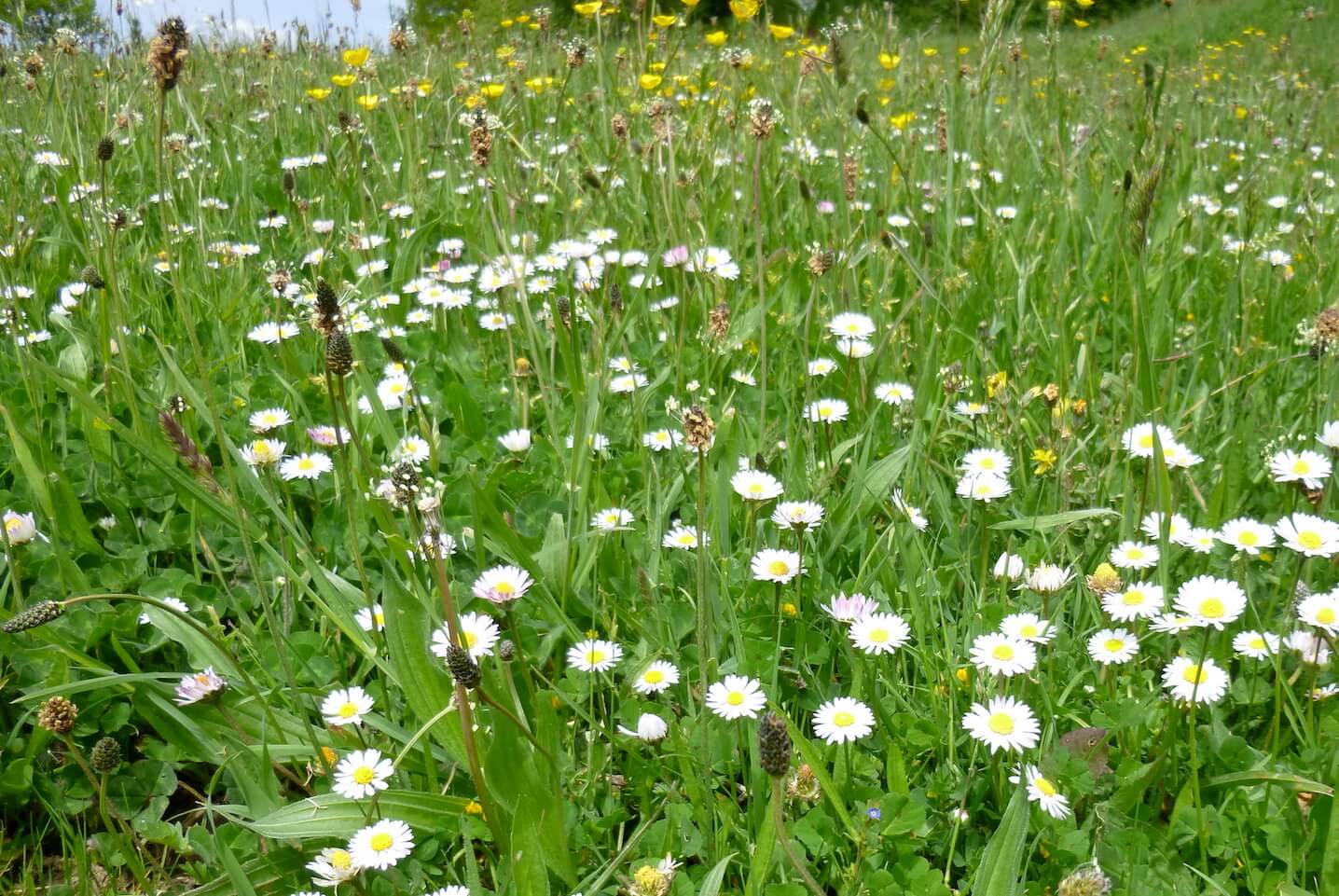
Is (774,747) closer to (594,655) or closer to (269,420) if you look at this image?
(594,655)

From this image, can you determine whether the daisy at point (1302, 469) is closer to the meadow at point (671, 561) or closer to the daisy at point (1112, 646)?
the meadow at point (671, 561)

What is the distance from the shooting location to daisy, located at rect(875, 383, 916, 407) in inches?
74.6

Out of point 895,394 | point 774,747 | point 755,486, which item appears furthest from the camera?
point 895,394

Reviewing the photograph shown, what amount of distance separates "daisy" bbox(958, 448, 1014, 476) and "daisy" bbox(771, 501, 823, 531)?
1.10ft

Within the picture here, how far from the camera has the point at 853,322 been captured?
203 centimetres

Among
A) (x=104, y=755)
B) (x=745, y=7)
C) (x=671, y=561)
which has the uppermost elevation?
(x=745, y=7)

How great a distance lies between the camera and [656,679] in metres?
1.27

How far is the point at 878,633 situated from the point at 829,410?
668 millimetres

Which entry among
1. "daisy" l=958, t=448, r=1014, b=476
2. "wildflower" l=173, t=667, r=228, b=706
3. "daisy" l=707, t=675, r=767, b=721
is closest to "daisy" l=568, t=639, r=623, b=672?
"daisy" l=707, t=675, r=767, b=721

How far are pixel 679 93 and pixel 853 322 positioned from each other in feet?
7.55

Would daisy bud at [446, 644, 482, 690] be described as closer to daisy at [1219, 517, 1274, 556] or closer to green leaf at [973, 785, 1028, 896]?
green leaf at [973, 785, 1028, 896]

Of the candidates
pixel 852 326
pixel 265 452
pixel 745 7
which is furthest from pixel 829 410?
pixel 745 7

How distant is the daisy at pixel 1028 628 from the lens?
1201 mm

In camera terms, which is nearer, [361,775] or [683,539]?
[361,775]
